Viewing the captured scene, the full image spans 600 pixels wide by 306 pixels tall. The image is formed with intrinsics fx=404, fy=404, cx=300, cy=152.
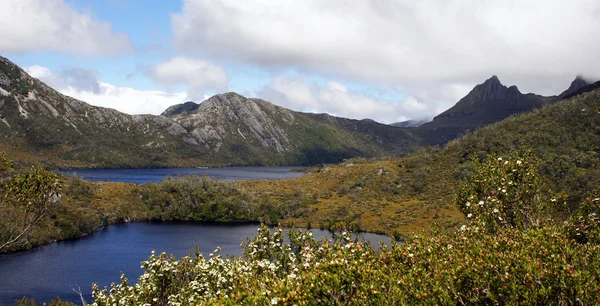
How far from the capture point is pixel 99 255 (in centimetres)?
10812

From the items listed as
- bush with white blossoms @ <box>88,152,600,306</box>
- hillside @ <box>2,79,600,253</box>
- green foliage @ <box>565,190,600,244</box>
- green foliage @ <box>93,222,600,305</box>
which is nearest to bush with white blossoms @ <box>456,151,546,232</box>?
green foliage @ <box>565,190,600,244</box>

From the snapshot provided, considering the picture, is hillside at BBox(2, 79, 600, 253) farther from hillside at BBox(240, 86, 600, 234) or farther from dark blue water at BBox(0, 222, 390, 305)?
dark blue water at BBox(0, 222, 390, 305)

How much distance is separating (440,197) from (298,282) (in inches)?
5797

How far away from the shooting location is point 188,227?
156 metres

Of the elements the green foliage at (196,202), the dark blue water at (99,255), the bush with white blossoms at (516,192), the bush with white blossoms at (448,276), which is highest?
the bush with white blossoms at (516,192)

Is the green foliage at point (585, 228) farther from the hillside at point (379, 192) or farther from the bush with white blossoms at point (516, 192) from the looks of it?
the hillside at point (379, 192)

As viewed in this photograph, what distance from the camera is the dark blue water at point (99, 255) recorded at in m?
80.7

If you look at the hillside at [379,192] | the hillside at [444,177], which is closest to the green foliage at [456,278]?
the hillside at [379,192]

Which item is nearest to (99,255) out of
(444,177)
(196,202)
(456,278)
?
(196,202)

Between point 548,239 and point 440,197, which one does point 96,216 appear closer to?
point 440,197

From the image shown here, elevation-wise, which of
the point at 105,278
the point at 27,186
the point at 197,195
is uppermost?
the point at 27,186

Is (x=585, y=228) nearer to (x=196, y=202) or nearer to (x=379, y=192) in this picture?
(x=379, y=192)

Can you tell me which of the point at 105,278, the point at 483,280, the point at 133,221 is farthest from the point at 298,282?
the point at 133,221

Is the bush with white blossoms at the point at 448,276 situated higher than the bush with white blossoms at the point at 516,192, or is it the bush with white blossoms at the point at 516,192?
the bush with white blossoms at the point at 516,192
